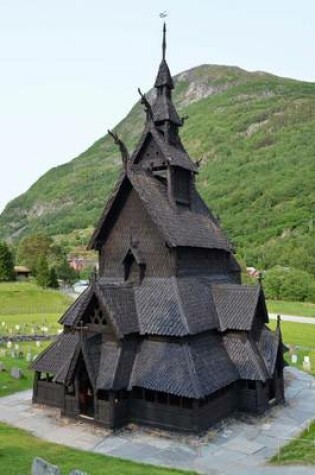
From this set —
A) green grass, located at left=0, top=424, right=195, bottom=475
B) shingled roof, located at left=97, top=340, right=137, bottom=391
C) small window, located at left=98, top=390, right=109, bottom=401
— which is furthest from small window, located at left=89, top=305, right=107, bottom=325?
green grass, located at left=0, top=424, right=195, bottom=475

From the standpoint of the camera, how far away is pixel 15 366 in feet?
109

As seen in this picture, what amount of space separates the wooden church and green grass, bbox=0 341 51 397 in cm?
370

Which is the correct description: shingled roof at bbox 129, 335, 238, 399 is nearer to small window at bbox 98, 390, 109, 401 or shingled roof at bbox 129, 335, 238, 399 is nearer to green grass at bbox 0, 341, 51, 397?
small window at bbox 98, 390, 109, 401

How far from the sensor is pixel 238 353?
75.9 feet

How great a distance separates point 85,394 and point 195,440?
544 cm

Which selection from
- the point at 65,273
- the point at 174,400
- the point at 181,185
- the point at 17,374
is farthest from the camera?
the point at 65,273

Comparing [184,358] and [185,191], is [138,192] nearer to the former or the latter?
[185,191]

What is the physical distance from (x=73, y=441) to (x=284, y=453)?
318 inches

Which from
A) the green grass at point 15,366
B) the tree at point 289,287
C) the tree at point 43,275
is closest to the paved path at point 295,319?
the tree at point 289,287

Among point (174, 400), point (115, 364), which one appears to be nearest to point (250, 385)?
point (174, 400)

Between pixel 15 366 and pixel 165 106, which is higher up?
pixel 165 106

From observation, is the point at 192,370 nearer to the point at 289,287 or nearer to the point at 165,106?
the point at 165,106

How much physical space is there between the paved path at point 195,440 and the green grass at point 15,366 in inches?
108

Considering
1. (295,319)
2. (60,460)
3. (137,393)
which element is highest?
(137,393)
